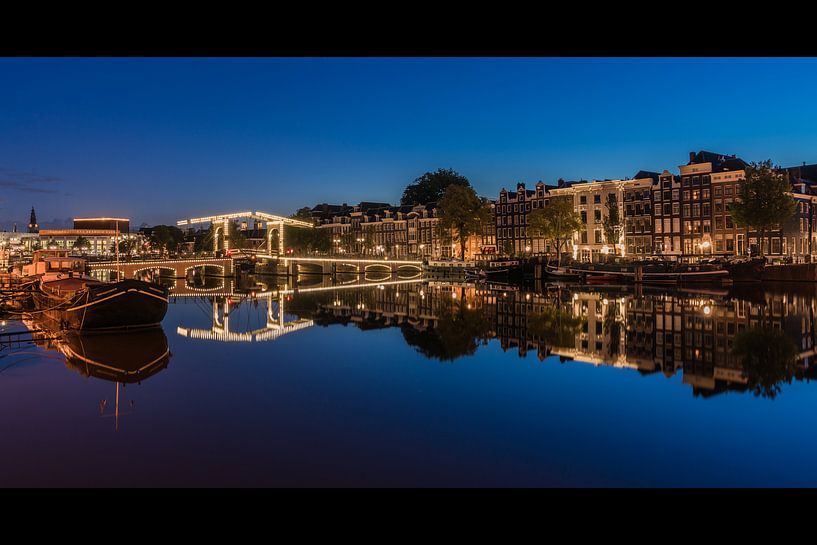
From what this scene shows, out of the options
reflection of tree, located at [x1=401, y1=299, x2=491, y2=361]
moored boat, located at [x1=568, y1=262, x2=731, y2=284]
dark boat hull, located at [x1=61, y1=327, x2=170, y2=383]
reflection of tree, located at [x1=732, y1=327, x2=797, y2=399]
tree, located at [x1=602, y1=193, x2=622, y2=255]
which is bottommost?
reflection of tree, located at [x1=732, y1=327, x2=797, y2=399]

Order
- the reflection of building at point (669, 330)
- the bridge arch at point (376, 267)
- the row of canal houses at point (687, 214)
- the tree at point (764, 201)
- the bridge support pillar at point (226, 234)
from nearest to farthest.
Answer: the reflection of building at point (669, 330) < the tree at point (764, 201) < the row of canal houses at point (687, 214) < the bridge arch at point (376, 267) < the bridge support pillar at point (226, 234)

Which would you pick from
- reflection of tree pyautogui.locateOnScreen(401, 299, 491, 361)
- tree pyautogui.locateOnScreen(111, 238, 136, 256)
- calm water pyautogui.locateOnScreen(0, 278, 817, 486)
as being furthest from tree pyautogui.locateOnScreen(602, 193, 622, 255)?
tree pyautogui.locateOnScreen(111, 238, 136, 256)

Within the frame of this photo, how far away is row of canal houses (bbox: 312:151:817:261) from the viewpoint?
58531 millimetres

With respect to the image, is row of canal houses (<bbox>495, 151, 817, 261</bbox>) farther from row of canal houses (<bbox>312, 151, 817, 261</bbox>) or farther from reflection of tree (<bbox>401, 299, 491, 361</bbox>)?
reflection of tree (<bbox>401, 299, 491, 361</bbox>)

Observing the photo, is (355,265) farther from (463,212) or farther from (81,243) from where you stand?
(81,243)

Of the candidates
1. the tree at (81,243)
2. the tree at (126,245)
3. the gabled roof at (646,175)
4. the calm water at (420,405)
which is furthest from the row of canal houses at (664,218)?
the tree at (81,243)

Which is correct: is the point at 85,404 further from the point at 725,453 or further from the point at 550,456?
the point at 725,453

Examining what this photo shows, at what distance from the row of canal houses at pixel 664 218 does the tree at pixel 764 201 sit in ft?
14.3

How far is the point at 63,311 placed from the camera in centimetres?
2259

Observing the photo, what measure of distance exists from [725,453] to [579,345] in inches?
425

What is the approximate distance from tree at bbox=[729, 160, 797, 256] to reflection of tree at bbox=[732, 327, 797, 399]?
33.2m

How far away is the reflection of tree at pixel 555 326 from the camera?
21078 mm

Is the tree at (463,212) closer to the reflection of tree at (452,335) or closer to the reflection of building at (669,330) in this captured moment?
the reflection of building at (669,330)

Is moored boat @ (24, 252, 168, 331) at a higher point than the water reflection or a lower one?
higher
